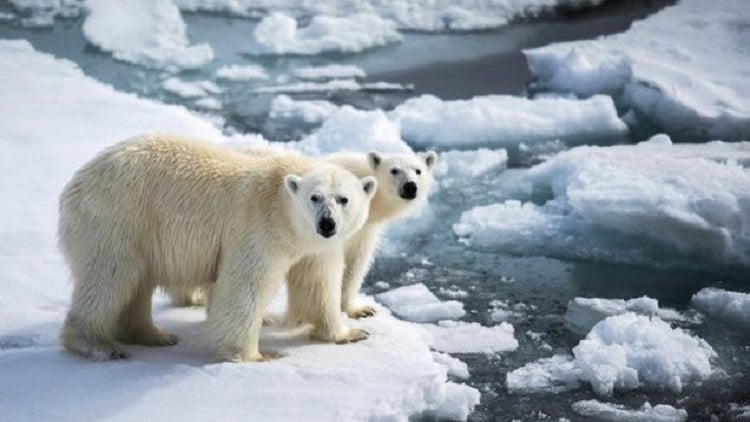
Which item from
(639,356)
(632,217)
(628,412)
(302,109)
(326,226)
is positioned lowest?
(628,412)

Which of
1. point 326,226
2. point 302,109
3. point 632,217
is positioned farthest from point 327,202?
point 302,109

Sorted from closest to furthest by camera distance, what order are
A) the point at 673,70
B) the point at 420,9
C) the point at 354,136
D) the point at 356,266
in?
the point at 356,266, the point at 354,136, the point at 673,70, the point at 420,9

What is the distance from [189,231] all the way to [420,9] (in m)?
9.50

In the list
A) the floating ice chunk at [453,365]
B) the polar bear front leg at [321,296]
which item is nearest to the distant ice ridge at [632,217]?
the floating ice chunk at [453,365]

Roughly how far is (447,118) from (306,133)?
4.13 feet

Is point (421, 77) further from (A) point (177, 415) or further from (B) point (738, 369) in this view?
(A) point (177, 415)

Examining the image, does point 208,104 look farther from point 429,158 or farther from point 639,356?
point 639,356

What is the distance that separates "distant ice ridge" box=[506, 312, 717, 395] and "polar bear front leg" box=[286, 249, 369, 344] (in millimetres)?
899

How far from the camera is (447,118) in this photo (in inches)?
367

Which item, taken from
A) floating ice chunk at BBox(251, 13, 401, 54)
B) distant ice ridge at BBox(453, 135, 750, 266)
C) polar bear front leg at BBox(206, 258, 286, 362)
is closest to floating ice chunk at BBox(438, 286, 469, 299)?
distant ice ridge at BBox(453, 135, 750, 266)

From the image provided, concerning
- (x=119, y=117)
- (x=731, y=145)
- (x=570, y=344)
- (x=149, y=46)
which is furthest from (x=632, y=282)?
(x=149, y=46)

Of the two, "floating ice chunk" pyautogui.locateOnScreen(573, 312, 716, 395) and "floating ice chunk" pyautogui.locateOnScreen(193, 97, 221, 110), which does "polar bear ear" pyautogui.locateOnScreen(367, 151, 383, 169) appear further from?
"floating ice chunk" pyautogui.locateOnScreen(193, 97, 221, 110)

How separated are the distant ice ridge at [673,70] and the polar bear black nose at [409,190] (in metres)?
4.51

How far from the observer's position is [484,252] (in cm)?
716
